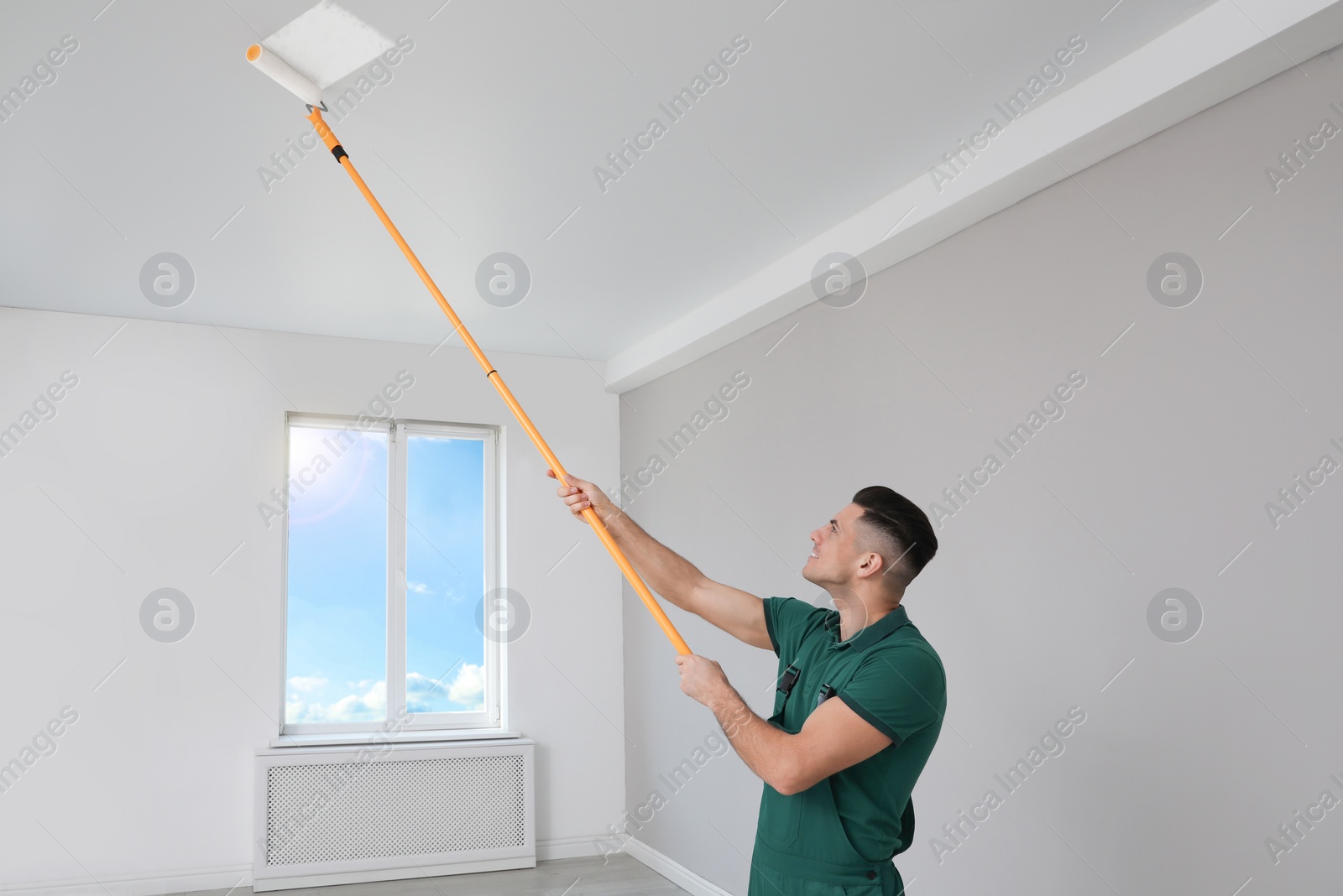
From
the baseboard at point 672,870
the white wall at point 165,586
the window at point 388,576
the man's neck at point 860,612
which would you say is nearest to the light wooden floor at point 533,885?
the baseboard at point 672,870

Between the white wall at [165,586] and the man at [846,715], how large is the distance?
11.1 feet

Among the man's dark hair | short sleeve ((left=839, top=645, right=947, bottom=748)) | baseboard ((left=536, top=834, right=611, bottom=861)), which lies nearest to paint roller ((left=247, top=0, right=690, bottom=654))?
the man's dark hair

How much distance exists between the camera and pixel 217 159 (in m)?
3.11

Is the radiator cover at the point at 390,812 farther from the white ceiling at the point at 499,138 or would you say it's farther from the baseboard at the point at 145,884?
the white ceiling at the point at 499,138

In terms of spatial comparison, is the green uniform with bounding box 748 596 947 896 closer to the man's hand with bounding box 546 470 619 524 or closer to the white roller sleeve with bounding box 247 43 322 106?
the man's hand with bounding box 546 470 619 524

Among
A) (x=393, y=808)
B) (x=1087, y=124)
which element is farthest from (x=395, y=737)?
(x=1087, y=124)

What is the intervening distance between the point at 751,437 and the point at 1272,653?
2361 mm

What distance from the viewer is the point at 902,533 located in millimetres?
1823

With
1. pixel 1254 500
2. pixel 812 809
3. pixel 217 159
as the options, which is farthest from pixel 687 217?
pixel 812 809

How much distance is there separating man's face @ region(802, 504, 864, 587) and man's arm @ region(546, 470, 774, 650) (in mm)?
217

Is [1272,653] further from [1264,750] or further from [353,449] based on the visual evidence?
[353,449]

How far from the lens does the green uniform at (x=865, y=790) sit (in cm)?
162

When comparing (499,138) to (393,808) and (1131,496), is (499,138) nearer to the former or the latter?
(1131,496)

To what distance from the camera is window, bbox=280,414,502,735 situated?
478 centimetres
